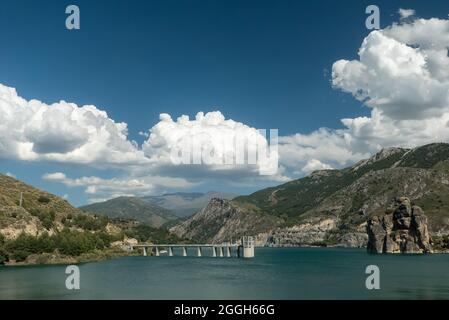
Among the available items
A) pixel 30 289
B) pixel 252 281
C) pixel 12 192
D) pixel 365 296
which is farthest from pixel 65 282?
pixel 12 192

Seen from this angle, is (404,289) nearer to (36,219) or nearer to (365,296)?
(365,296)

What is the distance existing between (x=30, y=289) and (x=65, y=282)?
43.6 feet

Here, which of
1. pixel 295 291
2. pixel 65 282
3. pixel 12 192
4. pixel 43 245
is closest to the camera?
pixel 295 291

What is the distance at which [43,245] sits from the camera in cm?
15312

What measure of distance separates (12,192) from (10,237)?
138 feet

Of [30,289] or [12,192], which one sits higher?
[12,192]

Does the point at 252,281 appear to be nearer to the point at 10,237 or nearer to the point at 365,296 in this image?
the point at 365,296
